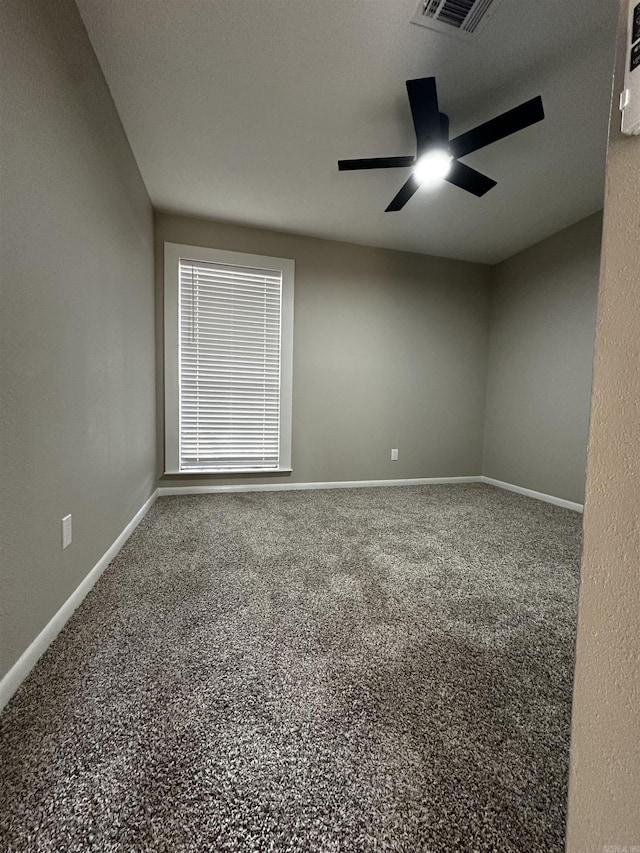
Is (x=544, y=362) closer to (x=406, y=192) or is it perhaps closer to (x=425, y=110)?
(x=406, y=192)

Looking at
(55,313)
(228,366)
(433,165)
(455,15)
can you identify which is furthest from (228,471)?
(455,15)

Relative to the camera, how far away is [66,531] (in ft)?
4.28

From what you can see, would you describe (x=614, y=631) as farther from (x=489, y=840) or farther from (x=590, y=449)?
(x=489, y=840)

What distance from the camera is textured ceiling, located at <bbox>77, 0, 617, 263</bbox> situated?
1421 mm

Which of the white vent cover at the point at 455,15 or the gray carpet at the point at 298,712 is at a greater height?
the white vent cover at the point at 455,15

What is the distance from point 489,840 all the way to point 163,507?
268cm

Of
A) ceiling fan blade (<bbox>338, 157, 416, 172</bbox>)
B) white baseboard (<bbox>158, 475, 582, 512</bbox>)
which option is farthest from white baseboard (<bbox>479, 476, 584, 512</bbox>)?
ceiling fan blade (<bbox>338, 157, 416, 172</bbox>)

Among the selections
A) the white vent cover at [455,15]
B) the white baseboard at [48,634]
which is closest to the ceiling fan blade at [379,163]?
the white vent cover at [455,15]

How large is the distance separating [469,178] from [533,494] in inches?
115

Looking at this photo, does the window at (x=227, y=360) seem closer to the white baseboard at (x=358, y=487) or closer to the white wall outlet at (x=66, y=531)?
the white baseboard at (x=358, y=487)

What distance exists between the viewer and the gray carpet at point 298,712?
67cm

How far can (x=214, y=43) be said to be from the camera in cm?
152

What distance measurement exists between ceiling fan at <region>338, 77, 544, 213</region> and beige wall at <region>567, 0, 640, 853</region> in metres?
1.42

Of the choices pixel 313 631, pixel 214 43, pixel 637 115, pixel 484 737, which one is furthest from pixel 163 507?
pixel 637 115
